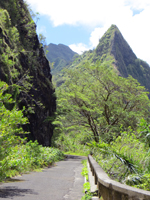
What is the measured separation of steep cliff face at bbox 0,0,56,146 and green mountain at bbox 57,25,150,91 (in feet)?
349

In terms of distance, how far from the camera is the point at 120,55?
14425 centimetres

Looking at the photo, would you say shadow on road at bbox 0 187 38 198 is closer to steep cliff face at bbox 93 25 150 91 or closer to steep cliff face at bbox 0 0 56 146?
steep cliff face at bbox 0 0 56 146

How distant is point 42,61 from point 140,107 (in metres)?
17.4

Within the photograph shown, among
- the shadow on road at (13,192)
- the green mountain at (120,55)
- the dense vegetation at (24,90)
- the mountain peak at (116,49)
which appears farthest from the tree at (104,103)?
the green mountain at (120,55)

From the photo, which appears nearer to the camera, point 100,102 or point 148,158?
point 148,158

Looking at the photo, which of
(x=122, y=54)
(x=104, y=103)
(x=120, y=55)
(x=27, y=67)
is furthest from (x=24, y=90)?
(x=122, y=54)

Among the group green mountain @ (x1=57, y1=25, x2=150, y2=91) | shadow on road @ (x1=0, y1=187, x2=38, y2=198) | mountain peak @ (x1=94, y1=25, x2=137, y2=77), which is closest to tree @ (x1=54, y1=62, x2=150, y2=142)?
shadow on road @ (x1=0, y1=187, x2=38, y2=198)

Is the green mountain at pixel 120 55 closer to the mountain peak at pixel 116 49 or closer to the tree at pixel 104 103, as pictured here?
the mountain peak at pixel 116 49

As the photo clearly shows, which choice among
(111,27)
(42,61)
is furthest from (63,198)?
(111,27)

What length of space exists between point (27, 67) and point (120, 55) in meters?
126

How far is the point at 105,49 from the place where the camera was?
477 ft

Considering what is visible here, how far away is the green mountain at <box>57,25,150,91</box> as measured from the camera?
140 metres

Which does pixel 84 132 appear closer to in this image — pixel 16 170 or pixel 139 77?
pixel 16 170

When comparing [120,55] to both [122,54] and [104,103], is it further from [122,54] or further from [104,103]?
[104,103]
